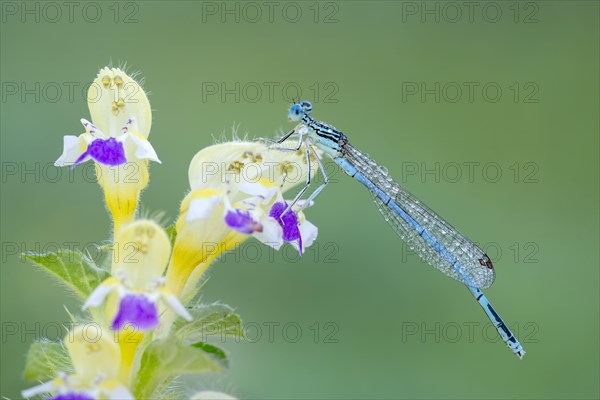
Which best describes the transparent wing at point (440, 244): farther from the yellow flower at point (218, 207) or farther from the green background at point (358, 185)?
the yellow flower at point (218, 207)

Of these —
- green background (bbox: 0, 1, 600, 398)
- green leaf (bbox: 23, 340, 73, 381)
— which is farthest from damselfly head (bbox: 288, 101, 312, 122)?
green leaf (bbox: 23, 340, 73, 381)

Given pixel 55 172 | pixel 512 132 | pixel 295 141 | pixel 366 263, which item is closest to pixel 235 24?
pixel 512 132

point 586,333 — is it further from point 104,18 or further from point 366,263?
point 104,18

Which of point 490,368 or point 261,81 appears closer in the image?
point 490,368

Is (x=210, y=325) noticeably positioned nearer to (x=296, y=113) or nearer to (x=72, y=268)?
(x=72, y=268)

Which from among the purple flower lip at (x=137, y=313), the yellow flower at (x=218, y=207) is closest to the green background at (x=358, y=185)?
the yellow flower at (x=218, y=207)

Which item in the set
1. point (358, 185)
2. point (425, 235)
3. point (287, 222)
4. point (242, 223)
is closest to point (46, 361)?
point (242, 223)
